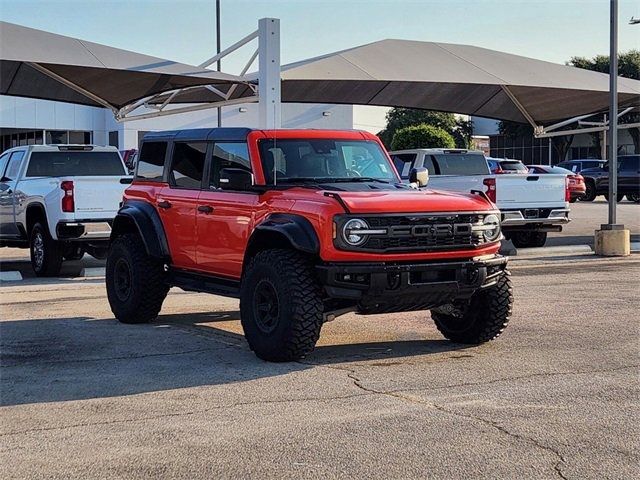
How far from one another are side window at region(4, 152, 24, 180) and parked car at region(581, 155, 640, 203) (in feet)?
90.1

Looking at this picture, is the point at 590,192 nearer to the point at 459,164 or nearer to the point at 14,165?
the point at 459,164

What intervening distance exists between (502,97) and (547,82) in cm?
167

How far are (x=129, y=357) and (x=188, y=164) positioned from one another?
2371 mm

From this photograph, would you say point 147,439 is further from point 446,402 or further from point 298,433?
point 446,402

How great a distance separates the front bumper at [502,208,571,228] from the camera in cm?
1889

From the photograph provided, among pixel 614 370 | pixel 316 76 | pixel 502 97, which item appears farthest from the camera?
pixel 502 97

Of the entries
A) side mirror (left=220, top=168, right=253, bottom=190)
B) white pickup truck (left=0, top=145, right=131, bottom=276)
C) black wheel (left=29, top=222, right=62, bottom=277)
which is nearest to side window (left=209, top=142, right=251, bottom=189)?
side mirror (left=220, top=168, right=253, bottom=190)

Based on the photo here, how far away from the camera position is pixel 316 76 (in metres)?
19.7

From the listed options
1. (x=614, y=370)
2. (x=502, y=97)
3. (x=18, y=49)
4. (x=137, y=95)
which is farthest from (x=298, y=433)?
(x=502, y=97)

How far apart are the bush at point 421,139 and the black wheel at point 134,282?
37867 mm

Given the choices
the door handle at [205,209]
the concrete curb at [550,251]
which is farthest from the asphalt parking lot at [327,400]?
the concrete curb at [550,251]

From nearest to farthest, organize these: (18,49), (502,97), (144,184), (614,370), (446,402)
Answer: (446,402)
(614,370)
(144,184)
(18,49)
(502,97)

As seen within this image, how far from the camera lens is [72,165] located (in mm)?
16828

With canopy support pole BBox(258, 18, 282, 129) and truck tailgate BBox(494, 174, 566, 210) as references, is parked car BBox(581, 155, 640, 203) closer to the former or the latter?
truck tailgate BBox(494, 174, 566, 210)
